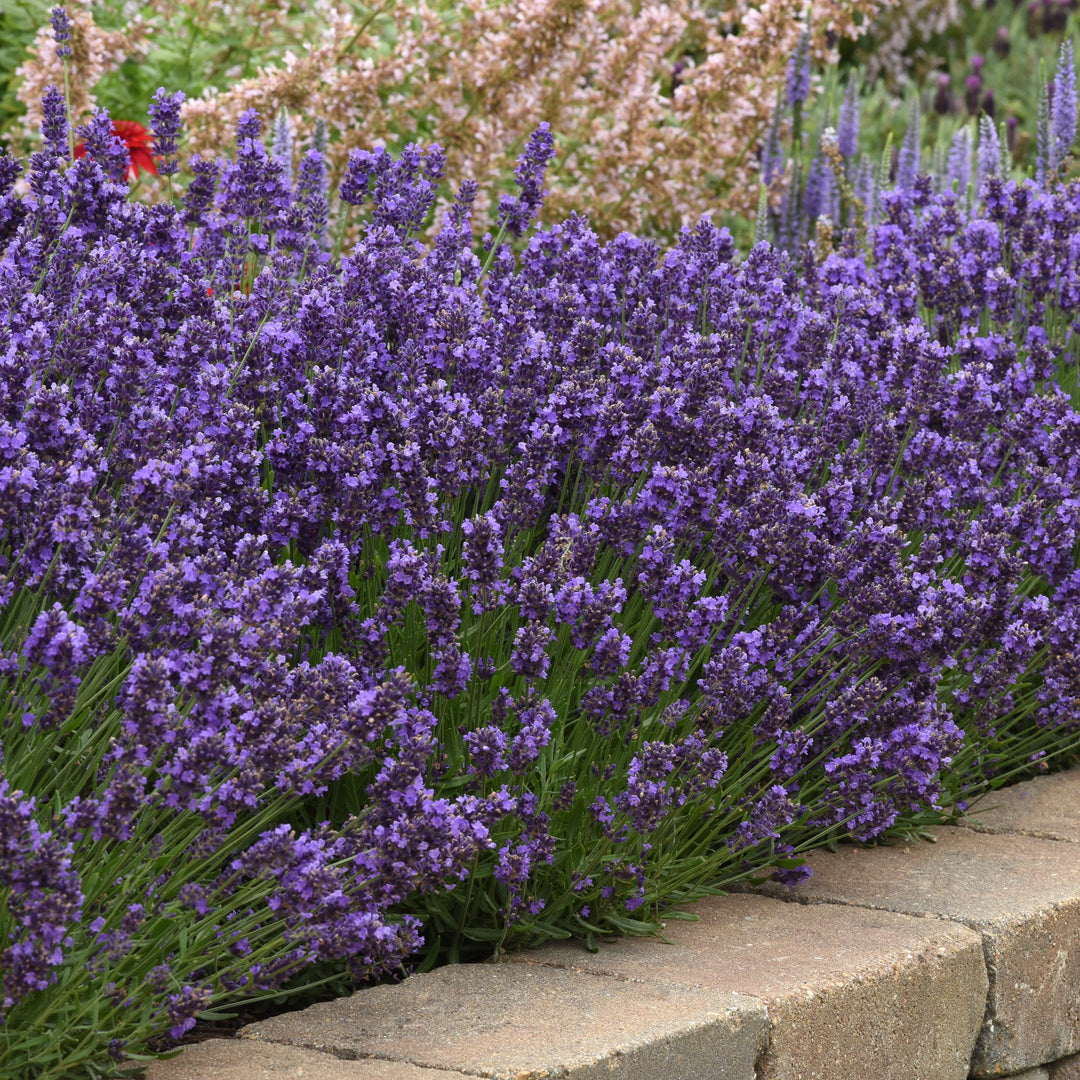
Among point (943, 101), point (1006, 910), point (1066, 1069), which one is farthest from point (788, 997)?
point (943, 101)

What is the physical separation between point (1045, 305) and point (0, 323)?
325 cm

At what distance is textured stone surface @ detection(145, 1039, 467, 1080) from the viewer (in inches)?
81.4

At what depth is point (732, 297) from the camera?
150 inches

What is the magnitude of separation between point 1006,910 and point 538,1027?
105cm

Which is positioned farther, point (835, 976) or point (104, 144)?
point (104, 144)

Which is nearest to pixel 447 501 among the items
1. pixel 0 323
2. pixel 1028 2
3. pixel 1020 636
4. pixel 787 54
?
pixel 0 323

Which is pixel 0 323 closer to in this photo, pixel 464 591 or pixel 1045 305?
pixel 464 591

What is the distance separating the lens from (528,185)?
12.1 ft

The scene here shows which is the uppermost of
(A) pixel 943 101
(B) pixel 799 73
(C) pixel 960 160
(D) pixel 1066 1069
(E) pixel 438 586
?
(A) pixel 943 101

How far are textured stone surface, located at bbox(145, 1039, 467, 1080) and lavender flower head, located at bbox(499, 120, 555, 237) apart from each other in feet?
7.01

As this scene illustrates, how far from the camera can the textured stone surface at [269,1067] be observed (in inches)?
81.4

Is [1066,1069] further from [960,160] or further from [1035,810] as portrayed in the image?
[960,160]

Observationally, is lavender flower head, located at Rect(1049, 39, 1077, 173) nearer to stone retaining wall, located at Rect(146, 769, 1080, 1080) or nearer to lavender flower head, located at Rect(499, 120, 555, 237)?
lavender flower head, located at Rect(499, 120, 555, 237)

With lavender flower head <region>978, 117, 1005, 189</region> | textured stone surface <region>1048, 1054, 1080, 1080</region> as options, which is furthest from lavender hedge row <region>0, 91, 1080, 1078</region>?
lavender flower head <region>978, 117, 1005, 189</region>
